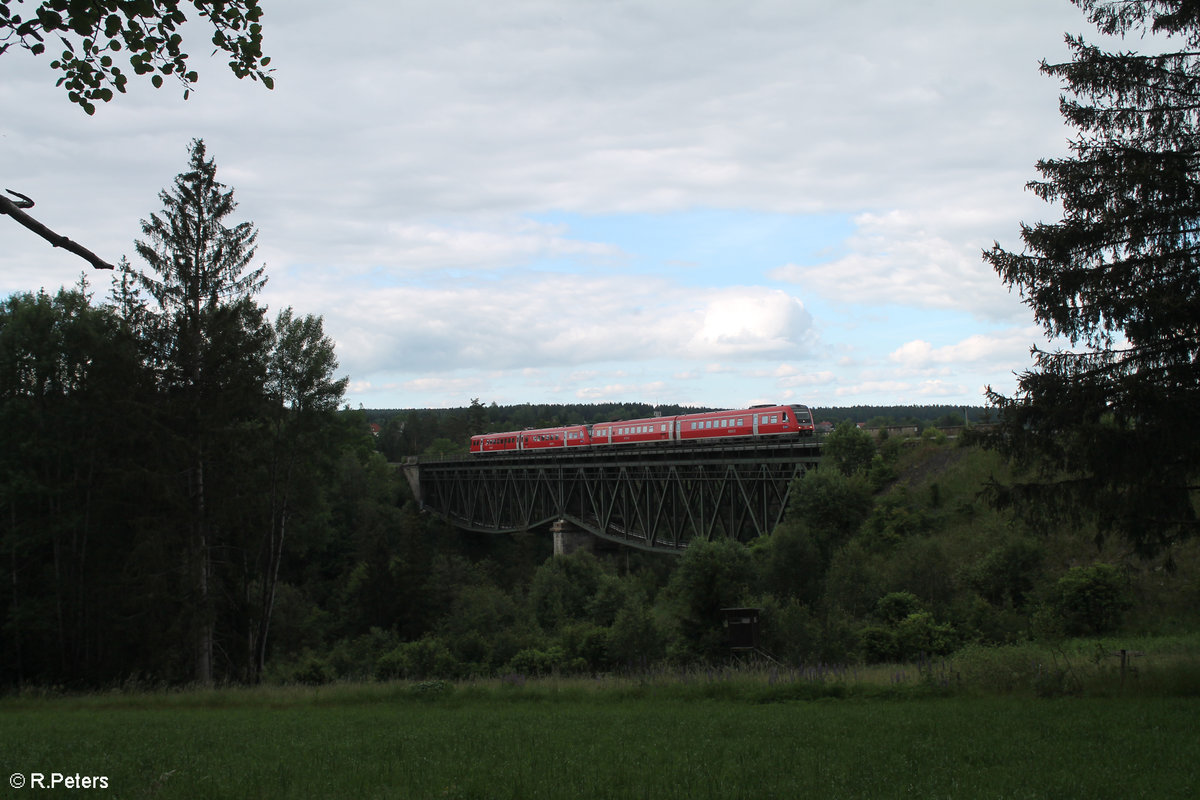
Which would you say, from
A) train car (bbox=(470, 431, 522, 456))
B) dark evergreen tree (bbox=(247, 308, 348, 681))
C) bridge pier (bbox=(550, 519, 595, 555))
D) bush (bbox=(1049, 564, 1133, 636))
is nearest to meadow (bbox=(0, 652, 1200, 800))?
bush (bbox=(1049, 564, 1133, 636))

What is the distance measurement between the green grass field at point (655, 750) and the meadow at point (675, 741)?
33mm

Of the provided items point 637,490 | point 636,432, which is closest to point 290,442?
point 637,490

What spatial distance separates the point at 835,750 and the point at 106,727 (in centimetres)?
1067

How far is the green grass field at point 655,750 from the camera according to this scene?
677 cm

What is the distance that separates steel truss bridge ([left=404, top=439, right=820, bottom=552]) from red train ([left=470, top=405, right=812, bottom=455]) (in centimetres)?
90

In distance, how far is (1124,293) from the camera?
11.4 metres

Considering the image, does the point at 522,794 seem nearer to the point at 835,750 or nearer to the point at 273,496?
the point at 835,750

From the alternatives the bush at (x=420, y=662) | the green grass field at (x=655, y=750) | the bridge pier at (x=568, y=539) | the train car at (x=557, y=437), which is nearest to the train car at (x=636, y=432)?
the train car at (x=557, y=437)

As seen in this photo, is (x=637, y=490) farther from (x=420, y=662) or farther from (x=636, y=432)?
(x=420, y=662)

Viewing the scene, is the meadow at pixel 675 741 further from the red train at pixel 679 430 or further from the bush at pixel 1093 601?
the red train at pixel 679 430

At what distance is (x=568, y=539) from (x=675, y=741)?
48.8 meters

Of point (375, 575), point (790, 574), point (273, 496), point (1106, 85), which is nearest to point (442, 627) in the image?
point (375, 575)

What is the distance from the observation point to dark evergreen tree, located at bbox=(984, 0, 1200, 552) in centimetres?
1112

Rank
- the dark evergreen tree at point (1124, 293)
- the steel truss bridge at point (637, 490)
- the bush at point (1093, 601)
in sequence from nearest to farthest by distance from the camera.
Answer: the dark evergreen tree at point (1124, 293) < the bush at point (1093, 601) < the steel truss bridge at point (637, 490)
